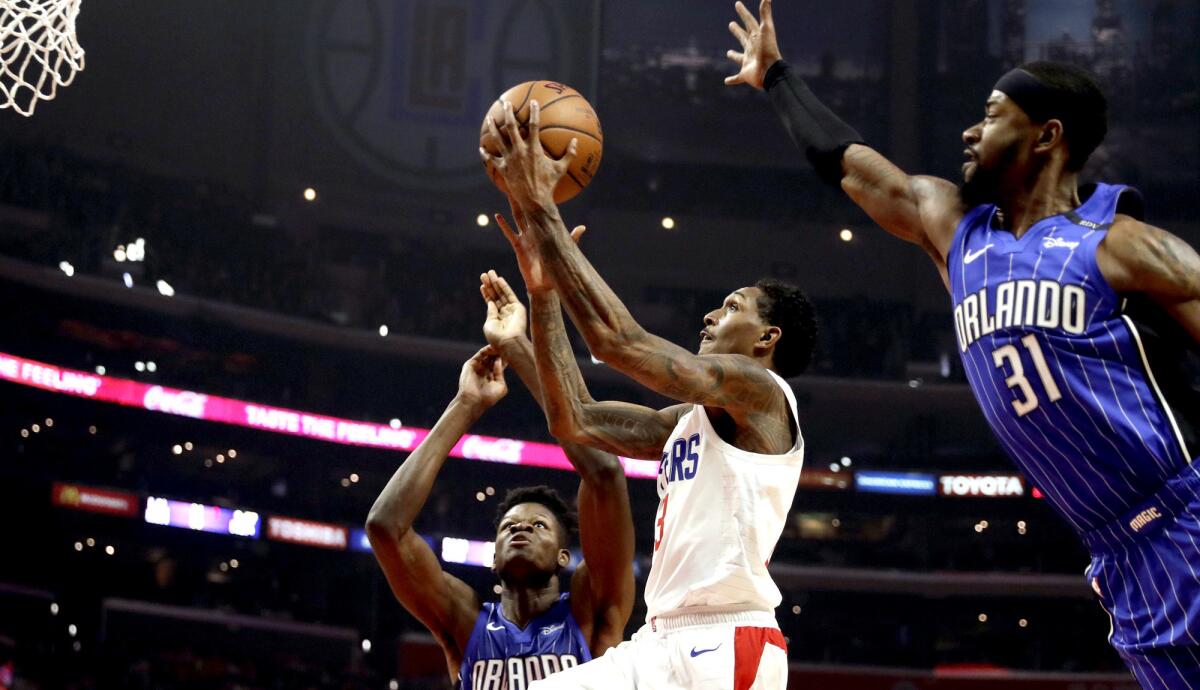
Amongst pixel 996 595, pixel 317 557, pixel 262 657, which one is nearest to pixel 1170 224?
pixel 996 595

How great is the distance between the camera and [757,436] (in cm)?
354

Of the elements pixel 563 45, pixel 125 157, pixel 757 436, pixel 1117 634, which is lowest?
pixel 1117 634

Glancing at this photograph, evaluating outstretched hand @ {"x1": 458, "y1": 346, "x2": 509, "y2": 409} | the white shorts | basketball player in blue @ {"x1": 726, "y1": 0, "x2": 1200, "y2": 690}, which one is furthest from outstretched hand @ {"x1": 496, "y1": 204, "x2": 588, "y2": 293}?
basketball player in blue @ {"x1": 726, "y1": 0, "x2": 1200, "y2": 690}

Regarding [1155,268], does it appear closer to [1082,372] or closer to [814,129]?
[1082,372]

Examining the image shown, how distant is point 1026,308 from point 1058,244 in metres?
0.16

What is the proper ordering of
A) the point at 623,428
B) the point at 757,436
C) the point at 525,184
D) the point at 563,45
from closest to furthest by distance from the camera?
the point at 525,184
the point at 757,436
the point at 623,428
the point at 563,45

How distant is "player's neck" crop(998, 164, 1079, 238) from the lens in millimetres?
2814

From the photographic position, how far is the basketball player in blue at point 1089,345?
254cm

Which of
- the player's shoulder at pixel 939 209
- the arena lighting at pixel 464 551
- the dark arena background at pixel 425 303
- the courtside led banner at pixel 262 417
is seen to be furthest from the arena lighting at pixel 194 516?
the player's shoulder at pixel 939 209

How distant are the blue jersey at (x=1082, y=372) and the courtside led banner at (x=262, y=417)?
55.6ft

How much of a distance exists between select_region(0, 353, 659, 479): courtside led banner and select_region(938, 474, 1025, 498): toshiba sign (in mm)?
5254

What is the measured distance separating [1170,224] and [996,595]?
25.3 ft

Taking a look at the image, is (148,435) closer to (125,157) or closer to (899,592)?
(125,157)

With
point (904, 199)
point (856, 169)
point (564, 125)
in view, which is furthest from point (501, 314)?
point (904, 199)
